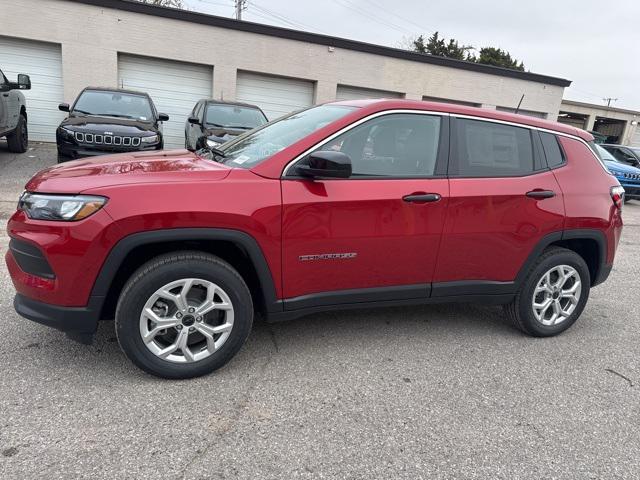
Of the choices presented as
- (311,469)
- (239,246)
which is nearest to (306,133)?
(239,246)

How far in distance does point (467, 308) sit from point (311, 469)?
2752 millimetres

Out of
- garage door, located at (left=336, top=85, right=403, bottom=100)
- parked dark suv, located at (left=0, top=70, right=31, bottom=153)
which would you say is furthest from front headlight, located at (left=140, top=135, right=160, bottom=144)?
garage door, located at (left=336, top=85, right=403, bottom=100)

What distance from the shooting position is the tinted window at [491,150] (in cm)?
A: 349

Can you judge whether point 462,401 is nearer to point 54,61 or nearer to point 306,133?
point 306,133

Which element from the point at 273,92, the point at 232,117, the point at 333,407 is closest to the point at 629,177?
the point at 273,92

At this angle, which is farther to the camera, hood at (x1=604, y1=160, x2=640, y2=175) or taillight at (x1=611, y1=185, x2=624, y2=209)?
hood at (x1=604, y1=160, x2=640, y2=175)

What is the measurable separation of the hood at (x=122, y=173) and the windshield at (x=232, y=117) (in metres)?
6.61

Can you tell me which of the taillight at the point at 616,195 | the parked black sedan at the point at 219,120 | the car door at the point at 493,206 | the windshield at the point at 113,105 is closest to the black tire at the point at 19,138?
the windshield at the point at 113,105

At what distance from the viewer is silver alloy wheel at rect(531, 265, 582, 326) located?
12.8 feet

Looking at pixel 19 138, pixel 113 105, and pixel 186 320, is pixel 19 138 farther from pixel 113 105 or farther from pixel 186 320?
pixel 186 320

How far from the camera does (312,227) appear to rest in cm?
300

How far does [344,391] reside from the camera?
297 cm

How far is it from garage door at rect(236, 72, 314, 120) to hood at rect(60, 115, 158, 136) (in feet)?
26.4

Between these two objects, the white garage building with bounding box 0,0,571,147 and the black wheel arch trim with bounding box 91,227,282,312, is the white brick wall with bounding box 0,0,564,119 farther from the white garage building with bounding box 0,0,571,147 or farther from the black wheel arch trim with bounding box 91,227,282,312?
the black wheel arch trim with bounding box 91,227,282,312
